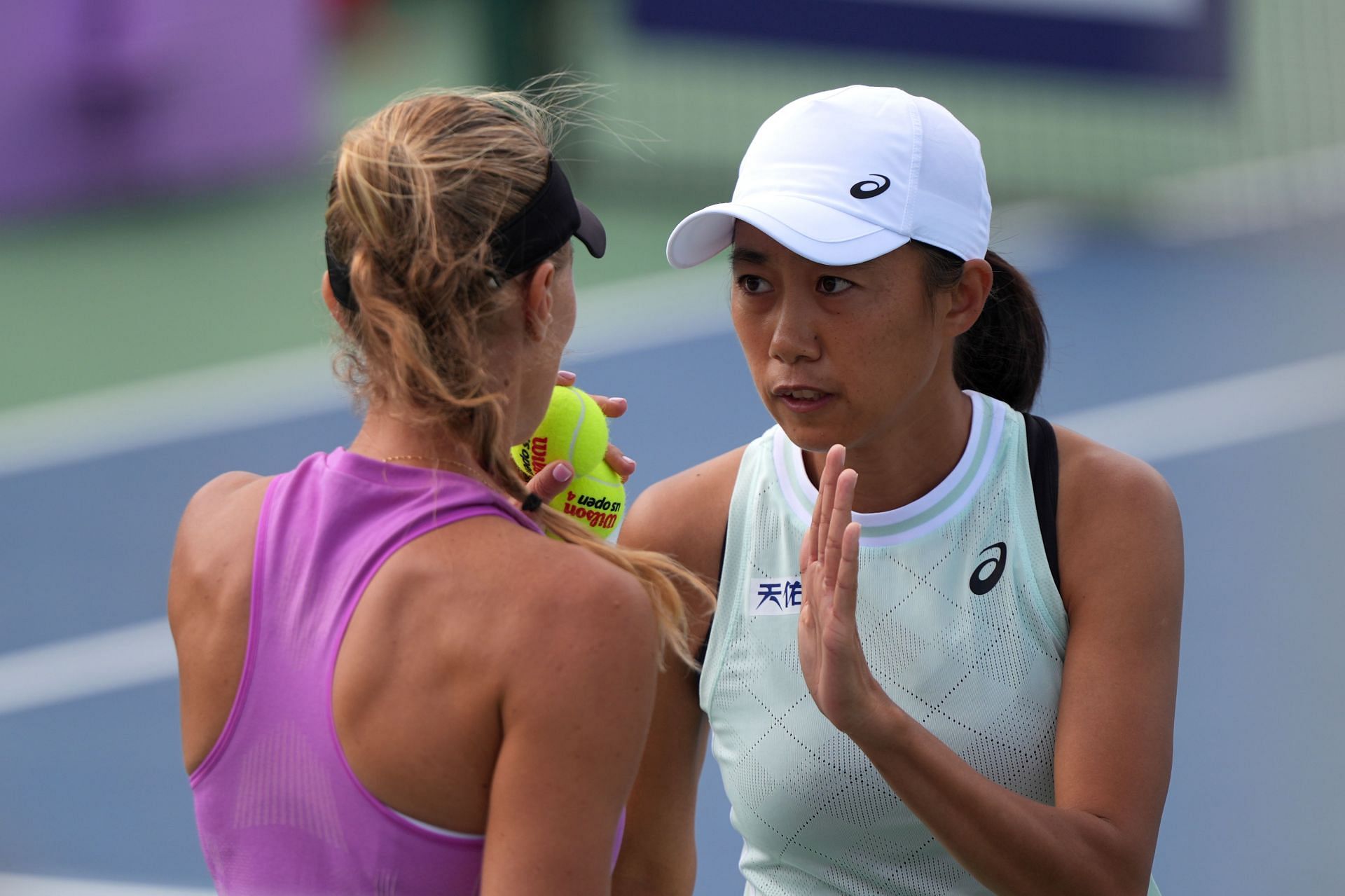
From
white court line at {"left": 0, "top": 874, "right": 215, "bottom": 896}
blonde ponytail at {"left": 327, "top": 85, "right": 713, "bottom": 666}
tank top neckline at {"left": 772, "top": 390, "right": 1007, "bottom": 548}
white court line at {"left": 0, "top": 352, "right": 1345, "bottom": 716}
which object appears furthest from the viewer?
white court line at {"left": 0, "top": 352, "right": 1345, "bottom": 716}

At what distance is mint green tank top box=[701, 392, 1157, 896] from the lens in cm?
280

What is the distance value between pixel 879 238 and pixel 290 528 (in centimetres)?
104

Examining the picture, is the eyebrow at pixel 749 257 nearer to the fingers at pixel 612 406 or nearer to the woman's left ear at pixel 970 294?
the woman's left ear at pixel 970 294

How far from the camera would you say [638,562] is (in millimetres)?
2488

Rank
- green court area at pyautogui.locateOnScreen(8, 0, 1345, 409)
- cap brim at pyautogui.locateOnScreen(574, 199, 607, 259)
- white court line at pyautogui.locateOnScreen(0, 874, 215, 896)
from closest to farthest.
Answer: cap brim at pyautogui.locateOnScreen(574, 199, 607, 259)
white court line at pyautogui.locateOnScreen(0, 874, 215, 896)
green court area at pyautogui.locateOnScreen(8, 0, 1345, 409)

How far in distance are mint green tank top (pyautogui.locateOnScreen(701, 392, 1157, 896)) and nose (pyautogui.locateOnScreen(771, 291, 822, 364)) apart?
289mm

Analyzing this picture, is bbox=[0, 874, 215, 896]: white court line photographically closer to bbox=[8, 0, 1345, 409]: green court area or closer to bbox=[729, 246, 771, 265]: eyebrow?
bbox=[729, 246, 771, 265]: eyebrow

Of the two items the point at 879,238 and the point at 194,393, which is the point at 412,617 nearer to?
the point at 879,238

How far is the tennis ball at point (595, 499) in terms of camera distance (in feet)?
10.1

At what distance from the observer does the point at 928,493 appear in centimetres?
295

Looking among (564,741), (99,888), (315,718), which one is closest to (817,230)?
(564,741)

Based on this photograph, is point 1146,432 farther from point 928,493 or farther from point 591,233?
point 591,233

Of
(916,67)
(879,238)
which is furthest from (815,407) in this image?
(916,67)

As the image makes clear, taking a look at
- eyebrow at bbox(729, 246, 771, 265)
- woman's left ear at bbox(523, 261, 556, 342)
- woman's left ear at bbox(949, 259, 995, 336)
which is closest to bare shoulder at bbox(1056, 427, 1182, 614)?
woman's left ear at bbox(949, 259, 995, 336)
